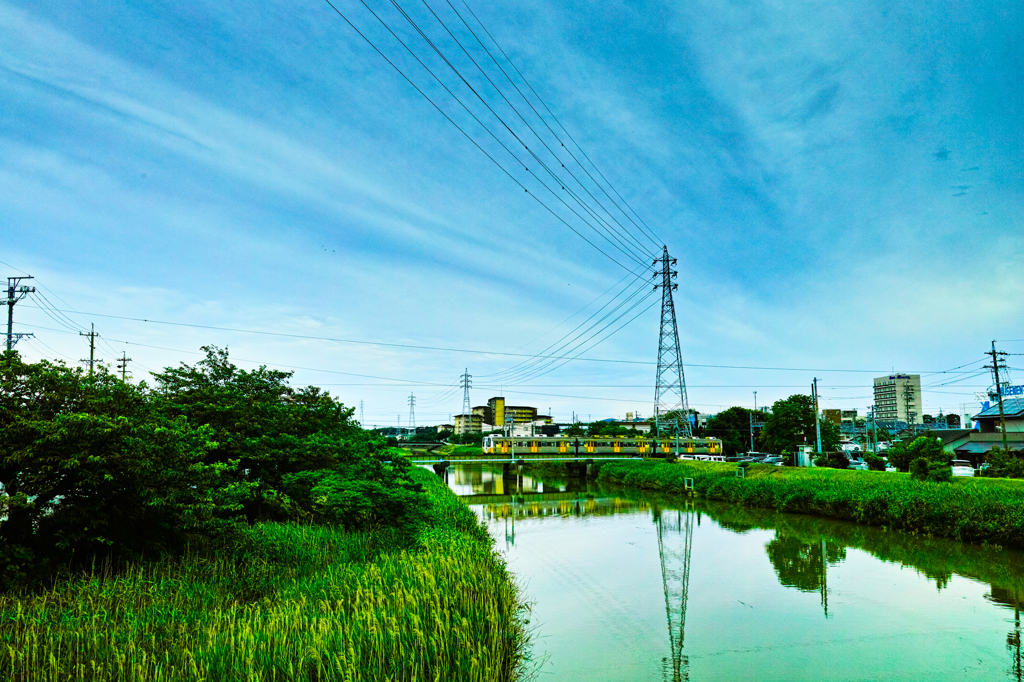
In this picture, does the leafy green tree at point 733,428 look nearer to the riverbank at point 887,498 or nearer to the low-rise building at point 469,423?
the riverbank at point 887,498

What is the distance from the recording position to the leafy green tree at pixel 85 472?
8.88 meters

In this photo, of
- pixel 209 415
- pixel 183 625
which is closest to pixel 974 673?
pixel 183 625

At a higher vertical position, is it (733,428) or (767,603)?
(733,428)

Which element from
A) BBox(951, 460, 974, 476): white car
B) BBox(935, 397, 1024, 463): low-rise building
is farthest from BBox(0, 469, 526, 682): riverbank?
BBox(935, 397, 1024, 463): low-rise building

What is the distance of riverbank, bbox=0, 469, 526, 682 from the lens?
6652 millimetres

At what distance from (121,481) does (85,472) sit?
79 centimetres

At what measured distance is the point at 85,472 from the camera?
9.06m

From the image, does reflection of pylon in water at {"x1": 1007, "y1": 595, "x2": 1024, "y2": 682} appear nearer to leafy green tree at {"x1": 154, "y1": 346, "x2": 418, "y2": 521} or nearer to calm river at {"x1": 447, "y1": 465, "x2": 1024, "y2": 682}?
calm river at {"x1": 447, "y1": 465, "x2": 1024, "y2": 682}

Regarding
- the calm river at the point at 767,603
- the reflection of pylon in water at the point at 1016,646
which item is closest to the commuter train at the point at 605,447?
the calm river at the point at 767,603

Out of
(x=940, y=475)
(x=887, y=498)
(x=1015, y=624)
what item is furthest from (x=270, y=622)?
(x=940, y=475)

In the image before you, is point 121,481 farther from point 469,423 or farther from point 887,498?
point 469,423

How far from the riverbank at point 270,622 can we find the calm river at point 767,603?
238cm

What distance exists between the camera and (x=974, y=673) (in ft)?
30.6

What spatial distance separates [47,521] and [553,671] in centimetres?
845
